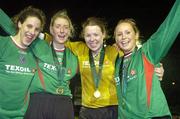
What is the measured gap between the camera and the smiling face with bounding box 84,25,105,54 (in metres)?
3.51

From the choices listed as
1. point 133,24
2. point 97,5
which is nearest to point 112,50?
point 133,24

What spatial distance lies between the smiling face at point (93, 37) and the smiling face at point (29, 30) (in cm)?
52

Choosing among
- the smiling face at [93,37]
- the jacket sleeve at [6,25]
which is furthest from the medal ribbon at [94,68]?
the jacket sleeve at [6,25]

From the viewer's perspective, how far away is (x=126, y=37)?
10.2 feet

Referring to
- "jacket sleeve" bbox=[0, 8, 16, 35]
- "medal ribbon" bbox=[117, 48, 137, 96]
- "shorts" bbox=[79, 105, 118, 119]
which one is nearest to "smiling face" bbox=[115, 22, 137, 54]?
"medal ribbon" bbox=[117, 48, 137, 96]

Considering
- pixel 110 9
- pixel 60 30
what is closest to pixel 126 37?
pixel 60 30

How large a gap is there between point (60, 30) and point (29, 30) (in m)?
0.35

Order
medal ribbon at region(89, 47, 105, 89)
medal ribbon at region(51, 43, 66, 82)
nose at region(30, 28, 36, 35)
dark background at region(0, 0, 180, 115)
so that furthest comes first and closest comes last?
dark background at region(0, 0, 180, 115), medal ribbon at region(89, 47, 105, 89), medal ribbon at region(51, 43, 66, 82), nose at region(30, 28, 36, 35)

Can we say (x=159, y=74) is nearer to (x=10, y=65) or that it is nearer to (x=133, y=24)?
(x=133, y=24)

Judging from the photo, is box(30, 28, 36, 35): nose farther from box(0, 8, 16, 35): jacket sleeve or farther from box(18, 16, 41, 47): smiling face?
box(0, 8, 16, 35): jacket sleeve

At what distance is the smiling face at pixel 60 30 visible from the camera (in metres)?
3.43

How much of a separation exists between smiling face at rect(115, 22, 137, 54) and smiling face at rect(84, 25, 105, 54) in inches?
14.5

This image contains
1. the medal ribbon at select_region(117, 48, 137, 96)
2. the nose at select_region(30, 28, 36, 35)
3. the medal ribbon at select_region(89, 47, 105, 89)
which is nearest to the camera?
the medal ribbon at select_region(117, 48, 137, 96)

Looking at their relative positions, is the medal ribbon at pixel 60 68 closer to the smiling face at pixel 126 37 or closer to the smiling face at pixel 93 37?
the smiling face at pixel 93 37
